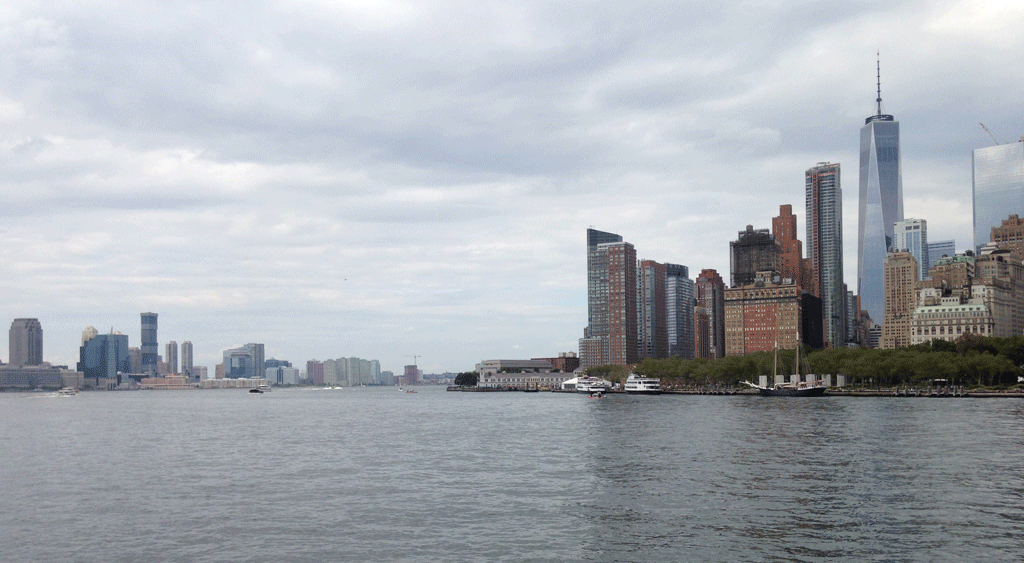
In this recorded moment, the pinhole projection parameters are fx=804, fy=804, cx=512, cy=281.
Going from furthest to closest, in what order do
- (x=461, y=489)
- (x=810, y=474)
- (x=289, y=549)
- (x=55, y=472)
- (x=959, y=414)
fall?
(x=959, y=414) < (x=55, y=472) < (x=810, y=474) < (x=461, y=489) < (x=289, y=549)

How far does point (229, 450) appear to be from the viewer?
88.2 m

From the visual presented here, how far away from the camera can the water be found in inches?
1543

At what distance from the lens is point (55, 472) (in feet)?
229

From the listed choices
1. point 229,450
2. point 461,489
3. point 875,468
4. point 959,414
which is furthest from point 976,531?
point 959,414

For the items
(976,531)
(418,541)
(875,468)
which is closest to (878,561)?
(976,531)

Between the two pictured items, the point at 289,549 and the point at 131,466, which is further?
the point at 131,466

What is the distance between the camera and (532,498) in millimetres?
52031

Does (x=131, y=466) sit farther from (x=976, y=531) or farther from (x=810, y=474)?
(x=976, y=531)

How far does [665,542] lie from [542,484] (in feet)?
61.5

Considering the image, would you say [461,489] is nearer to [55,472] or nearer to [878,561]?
[878,561]

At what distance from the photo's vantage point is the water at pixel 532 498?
39.2 m

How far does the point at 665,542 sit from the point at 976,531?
15925mm

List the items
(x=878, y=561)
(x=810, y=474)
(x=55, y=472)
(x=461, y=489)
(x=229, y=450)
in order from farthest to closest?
(x=229, y=450), (x=55, y=472), (x=810, y=474), (x=461, y=489), (x=878, y=561)

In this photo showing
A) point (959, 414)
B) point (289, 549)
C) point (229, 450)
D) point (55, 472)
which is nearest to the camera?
point (289, 549)
